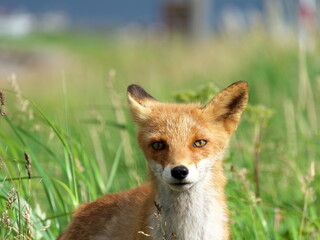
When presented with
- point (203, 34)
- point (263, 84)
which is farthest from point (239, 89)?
point (203, 34)

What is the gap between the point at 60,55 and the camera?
2948 centimetres

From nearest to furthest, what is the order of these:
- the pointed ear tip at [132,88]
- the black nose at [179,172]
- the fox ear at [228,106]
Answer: the black nose at [179,172], the fox ear at [228,106], the pointed ear tip at [132,88]

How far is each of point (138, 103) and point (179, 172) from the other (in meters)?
0.85

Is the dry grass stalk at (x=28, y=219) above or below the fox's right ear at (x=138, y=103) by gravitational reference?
below

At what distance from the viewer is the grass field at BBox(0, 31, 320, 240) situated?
4.41 m

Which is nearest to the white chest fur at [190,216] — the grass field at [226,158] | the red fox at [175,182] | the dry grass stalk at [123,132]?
the red fox at [175,182]

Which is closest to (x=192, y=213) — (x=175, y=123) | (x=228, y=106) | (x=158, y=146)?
(x=158, y=146)

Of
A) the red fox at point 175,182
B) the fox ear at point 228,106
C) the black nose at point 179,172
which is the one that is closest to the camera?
the black nose at point 179,172

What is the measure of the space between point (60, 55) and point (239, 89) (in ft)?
85.3

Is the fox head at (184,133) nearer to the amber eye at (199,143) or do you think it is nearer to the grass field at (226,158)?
the amber eye at (199,143)

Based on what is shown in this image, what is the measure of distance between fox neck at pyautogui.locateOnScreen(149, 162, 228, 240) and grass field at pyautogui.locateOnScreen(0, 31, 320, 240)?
0.40m

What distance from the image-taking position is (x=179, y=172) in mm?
3672

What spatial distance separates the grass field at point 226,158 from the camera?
4.41 metres

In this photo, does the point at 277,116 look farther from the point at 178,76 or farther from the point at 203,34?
the point at 203,34
